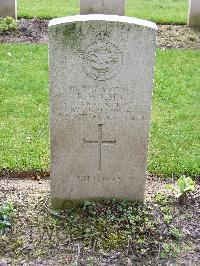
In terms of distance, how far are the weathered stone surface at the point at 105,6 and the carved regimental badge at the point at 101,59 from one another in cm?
736

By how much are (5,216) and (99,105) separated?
4.09 feet

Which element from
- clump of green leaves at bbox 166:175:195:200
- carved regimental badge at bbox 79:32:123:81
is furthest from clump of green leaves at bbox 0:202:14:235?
clump of green leaves at bbox 166:175:195:200

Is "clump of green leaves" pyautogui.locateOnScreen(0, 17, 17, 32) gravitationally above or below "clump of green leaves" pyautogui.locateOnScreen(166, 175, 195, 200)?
above

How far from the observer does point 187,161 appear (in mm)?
6605

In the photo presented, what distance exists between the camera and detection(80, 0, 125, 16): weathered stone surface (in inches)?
471

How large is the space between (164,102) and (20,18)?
5259mm

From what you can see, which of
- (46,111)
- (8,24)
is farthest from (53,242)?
(8,24)

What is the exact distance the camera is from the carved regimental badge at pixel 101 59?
4785 millimetres

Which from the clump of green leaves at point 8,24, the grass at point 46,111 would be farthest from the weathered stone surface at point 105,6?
the grass at point 46,111

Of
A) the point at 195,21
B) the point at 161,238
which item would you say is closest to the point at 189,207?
the point at 161,238

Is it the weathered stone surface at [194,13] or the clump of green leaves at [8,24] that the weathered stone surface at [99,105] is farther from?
the weathered stone surface at [194,13]

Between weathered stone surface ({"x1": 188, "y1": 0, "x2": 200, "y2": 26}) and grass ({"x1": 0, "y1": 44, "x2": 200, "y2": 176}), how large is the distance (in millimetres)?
1613

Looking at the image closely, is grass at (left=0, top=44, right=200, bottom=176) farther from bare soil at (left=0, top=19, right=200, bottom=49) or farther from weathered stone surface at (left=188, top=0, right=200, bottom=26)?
weathered stone surface at (left=188, top=0, right=200, bottom=26)

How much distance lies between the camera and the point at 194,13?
39.6 ft
